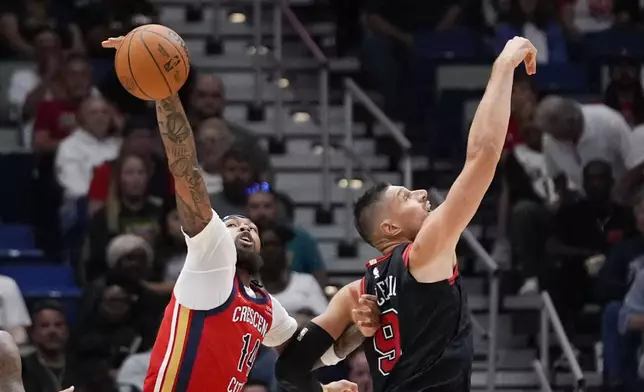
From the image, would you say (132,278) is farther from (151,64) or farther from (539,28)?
(539,28)

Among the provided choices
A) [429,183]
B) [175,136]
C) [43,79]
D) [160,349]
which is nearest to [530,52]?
[175,136]

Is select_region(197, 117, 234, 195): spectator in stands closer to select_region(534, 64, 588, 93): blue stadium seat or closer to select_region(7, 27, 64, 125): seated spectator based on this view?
select_region(7, 27, 64, 125): seated spectator

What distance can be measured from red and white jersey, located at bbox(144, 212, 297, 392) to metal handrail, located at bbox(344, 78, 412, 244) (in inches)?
215

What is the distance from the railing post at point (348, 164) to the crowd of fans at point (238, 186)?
1.53ft

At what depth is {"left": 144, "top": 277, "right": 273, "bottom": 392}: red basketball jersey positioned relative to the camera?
7379 millimetres

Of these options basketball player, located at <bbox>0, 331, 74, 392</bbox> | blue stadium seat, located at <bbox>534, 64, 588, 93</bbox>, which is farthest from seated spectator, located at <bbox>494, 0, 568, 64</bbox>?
basketball player, located at <bbox>0, 331, 74, 392</bbox>

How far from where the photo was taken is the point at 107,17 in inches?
586

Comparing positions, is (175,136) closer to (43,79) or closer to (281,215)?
(281,215)

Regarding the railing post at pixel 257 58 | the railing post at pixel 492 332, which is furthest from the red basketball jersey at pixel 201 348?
the railing post at pixel 257 58

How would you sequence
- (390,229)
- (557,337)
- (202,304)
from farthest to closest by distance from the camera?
(557,337) → (390,229) → (202,304)

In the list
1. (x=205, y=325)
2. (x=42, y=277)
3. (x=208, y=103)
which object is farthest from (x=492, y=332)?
(x=205, y=325)

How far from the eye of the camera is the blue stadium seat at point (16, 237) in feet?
Result: 42.1

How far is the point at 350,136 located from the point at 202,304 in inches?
253

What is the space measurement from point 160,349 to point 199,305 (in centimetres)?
28
